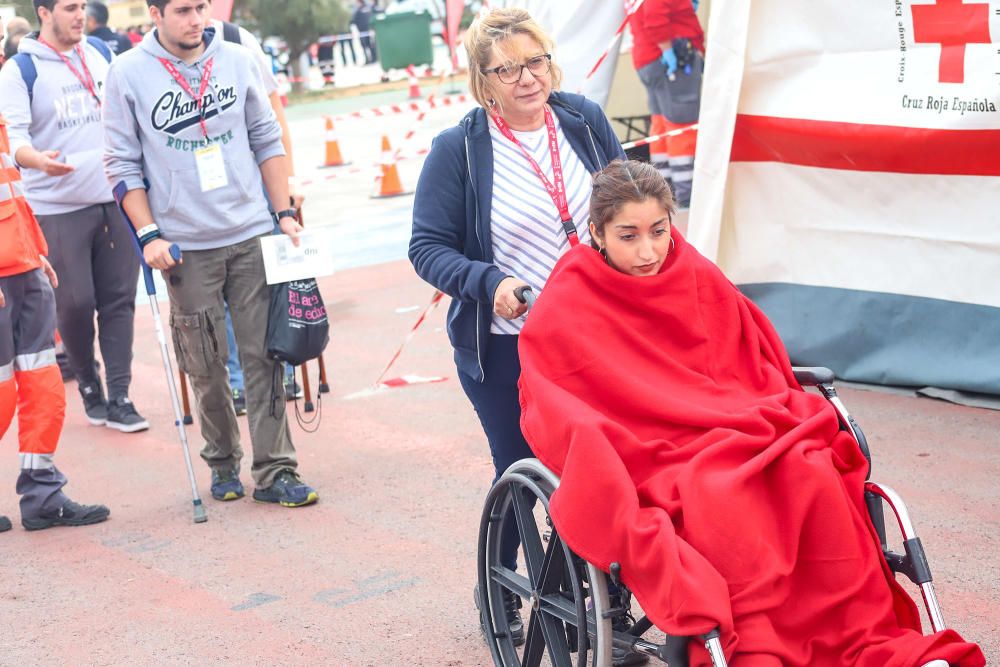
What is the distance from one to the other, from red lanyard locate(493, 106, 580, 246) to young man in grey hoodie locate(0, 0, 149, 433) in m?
3.57

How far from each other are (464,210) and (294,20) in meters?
30.3

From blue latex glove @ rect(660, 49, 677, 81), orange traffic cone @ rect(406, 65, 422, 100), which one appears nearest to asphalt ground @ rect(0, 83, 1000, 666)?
blue latex glove @ rect(660, 49, 677, 81)

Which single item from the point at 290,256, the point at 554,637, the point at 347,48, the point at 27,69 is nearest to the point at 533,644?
the point at 554,637

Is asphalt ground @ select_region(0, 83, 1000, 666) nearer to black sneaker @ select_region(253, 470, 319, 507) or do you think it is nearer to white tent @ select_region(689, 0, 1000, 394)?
black sneaker @ select_region(253, 470, 319, 507)

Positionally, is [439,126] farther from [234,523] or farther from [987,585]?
[987,585]

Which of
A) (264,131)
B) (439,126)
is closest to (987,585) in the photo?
(264,131)

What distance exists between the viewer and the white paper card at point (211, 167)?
5848 millimetres

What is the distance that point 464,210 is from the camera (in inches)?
168

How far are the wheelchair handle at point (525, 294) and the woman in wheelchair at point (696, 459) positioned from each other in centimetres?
16

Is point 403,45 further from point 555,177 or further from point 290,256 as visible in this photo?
point 555,177

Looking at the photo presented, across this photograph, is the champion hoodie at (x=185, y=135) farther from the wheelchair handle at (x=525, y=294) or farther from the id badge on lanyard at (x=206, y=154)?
the wheelchair handle at (x=525, y=294)

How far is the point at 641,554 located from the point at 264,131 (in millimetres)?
3531

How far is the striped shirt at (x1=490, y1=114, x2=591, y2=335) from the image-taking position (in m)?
4.19

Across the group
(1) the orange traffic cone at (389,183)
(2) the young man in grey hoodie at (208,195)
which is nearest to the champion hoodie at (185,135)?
(2) the young man in grey hoodie at (208,195)
